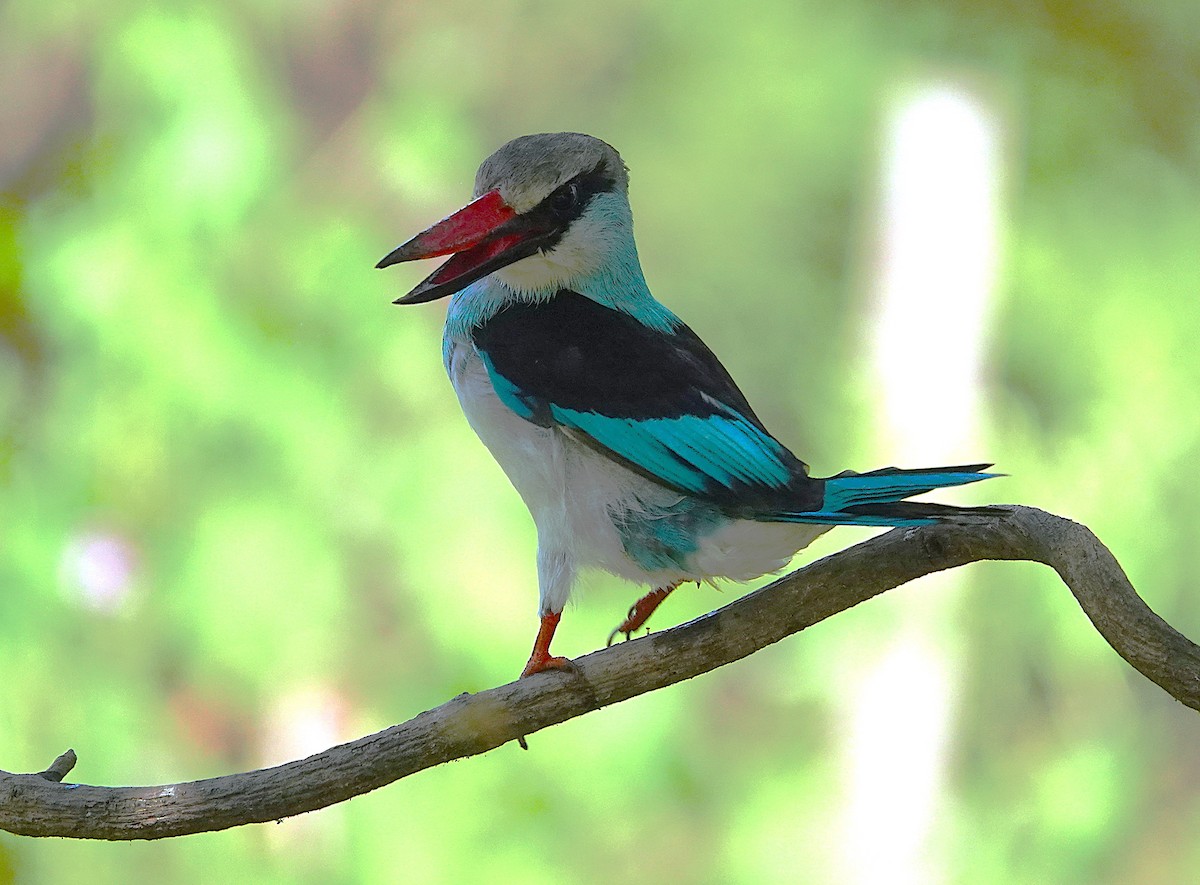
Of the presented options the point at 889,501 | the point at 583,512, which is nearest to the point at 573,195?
the point at 583,512

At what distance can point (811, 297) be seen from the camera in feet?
13.3

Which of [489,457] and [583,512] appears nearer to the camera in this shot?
[583,512]

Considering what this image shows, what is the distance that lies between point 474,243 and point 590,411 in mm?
232

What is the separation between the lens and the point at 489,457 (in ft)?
11.7

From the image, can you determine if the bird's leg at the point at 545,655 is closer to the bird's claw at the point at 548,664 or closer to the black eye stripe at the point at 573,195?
the bird's claw at the point at 548,664

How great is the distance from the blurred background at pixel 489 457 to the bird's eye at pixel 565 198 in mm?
1955

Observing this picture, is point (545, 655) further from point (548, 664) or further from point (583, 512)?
point (583, 512)

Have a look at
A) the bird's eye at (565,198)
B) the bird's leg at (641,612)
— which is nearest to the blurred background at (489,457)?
the bird's leg at (641,612)

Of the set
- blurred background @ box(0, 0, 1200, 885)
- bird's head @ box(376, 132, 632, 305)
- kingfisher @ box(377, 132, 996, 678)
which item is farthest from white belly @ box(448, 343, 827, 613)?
blurred background @ box(0, 0, 1200, 885)

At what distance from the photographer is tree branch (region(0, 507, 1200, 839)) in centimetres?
145

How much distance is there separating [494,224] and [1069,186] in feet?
9.43

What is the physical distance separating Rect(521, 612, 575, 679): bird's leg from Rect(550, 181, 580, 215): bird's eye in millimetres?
490

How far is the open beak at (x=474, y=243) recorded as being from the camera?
1.40 metres

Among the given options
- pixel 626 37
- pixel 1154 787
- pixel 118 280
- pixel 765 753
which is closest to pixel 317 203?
pixel 118 280
